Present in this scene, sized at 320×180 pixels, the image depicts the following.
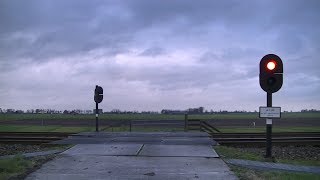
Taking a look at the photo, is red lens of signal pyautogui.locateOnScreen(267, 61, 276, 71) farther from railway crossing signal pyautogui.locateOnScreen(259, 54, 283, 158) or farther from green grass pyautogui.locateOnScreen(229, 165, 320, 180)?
green grass pyautogui.locateOnScreen(229, 165, 320, 180)

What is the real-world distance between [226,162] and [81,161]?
12.8 ft

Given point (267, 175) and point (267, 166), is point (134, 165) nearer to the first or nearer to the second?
point (267, 175)

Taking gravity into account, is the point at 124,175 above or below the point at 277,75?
below

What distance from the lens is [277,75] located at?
541 inches

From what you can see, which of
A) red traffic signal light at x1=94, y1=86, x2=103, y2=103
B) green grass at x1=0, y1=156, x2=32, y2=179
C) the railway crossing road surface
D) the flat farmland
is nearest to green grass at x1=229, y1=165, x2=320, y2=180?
the railway crossing road surface

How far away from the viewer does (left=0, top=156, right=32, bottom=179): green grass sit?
384 inches

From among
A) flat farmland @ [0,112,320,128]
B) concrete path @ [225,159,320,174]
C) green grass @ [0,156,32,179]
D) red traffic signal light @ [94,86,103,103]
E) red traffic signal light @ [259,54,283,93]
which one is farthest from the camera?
flat farmland @ [0,112,320,128]

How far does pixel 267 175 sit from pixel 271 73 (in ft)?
14.8

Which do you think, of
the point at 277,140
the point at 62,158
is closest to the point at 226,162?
the point at 62,158

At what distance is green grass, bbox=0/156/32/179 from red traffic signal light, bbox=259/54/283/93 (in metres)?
7.47

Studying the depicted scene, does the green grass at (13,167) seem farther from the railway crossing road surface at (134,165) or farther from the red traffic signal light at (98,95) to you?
the red traffic signal light at (98,95)

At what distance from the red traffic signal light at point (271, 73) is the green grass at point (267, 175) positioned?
3.68m

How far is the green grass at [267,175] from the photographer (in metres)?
9.77

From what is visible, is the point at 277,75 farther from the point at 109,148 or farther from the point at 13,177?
the point at 13,177
